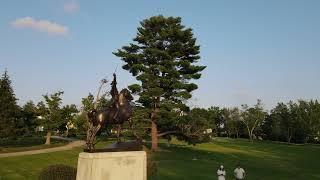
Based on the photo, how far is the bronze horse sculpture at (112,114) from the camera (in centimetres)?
1355

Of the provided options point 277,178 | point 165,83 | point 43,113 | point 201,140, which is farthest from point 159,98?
point 277,178

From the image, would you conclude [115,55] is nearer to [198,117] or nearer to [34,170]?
[198,117]

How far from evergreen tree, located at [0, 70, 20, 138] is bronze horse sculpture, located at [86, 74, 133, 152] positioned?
34264 mm

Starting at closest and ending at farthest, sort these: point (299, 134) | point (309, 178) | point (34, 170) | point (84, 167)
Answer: point (84, 167)
point (34, 170)
point (309, 178)
point (299, 134)

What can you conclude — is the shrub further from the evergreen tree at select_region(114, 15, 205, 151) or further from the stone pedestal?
the evergreen tree at select_region(114, 15, 205, 151)

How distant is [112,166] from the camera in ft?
42.3

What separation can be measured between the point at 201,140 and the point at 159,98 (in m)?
6.91

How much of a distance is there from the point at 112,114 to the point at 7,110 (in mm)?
36054

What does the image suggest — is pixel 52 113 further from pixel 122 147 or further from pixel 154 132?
pixel 122 147

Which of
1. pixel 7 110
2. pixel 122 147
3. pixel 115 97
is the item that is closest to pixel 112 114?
pixel 115 97

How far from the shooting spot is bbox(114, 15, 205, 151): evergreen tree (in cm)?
5244

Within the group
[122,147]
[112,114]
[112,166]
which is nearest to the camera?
[112,166]

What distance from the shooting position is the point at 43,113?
57031 mm

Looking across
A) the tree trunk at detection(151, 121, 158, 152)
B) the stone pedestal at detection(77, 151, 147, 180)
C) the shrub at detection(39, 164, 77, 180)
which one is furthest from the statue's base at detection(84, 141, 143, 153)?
the tree trunk at detection(151, 121, 158, 152)
